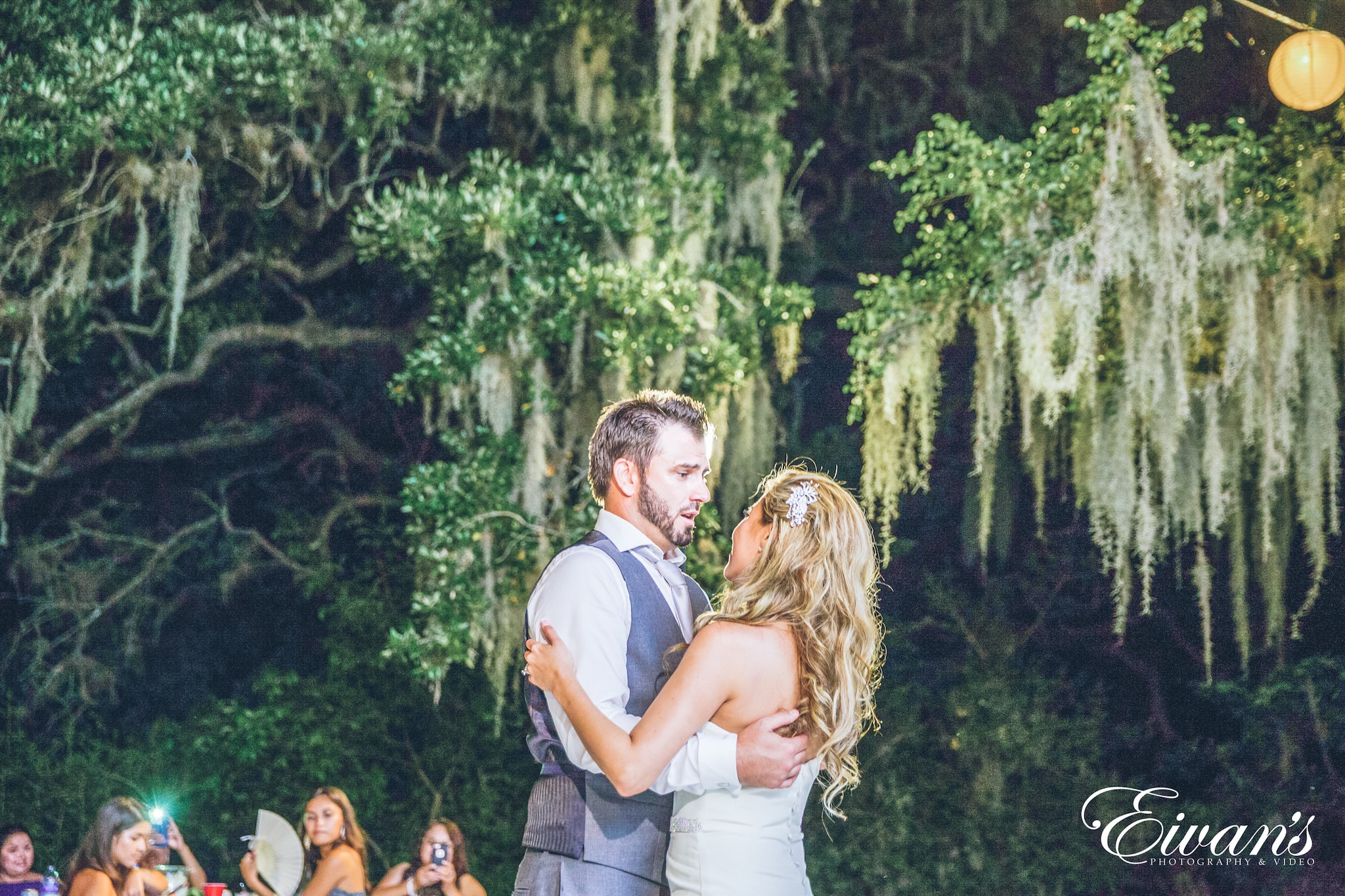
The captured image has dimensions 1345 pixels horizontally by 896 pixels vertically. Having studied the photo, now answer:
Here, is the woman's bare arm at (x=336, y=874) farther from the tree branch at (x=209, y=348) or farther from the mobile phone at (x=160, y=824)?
the tree branch at (x=209, y=348)

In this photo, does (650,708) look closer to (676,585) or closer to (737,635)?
(737,635)

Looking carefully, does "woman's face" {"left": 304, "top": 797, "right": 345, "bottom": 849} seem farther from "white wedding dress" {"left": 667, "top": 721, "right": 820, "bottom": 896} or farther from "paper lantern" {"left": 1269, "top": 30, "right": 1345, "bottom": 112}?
"paper lantern" {"left": 1269, "top": 30, "right": 1345, "bottom": 112}

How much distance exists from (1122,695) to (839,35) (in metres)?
4.99

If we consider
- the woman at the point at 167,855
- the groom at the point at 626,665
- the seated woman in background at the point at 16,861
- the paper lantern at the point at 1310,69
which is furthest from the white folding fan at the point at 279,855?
the paper lantern at the point at 1310,69

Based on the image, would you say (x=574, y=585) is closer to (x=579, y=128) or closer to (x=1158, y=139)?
(x=1158, y=139)

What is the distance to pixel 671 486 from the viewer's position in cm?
259

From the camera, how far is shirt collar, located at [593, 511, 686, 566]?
255 cm

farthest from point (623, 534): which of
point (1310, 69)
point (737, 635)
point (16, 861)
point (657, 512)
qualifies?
point (16, 861)

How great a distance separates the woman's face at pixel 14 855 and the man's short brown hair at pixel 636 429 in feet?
14.1

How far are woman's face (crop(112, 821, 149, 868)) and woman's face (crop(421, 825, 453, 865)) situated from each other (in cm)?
130

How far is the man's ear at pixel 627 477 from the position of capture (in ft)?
8.52

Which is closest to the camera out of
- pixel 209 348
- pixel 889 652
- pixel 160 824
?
pixel 160 824

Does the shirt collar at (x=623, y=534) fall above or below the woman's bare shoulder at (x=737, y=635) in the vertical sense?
above

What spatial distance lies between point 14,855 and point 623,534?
14.4ft
